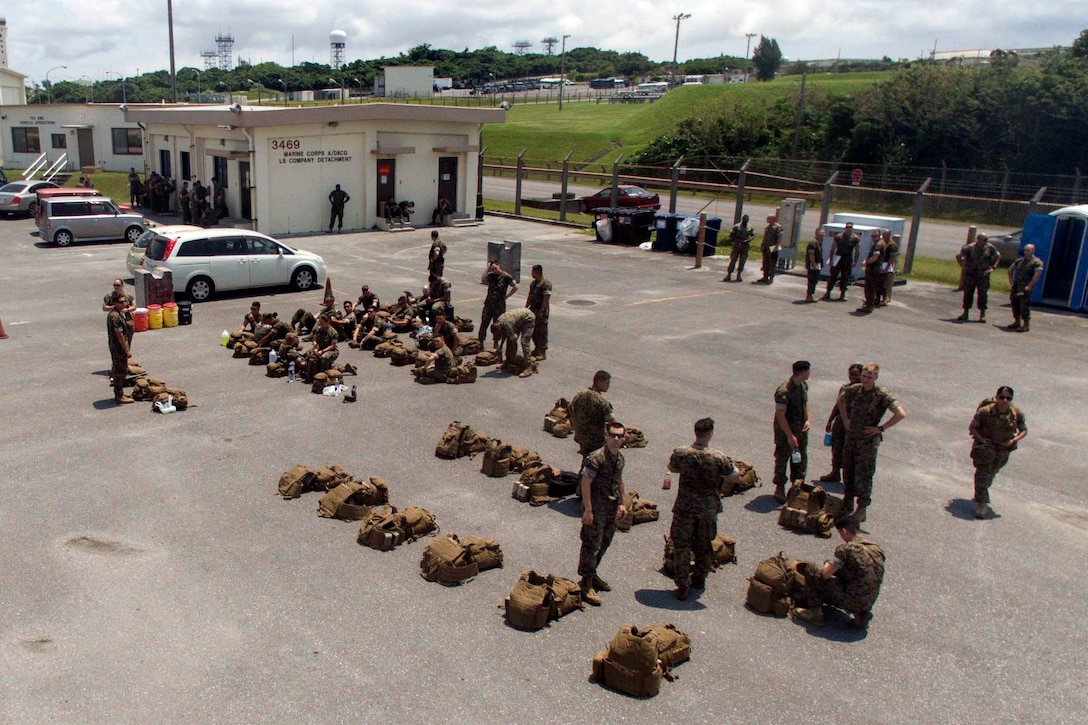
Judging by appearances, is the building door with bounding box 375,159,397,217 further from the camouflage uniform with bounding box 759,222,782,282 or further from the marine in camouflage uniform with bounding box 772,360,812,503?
the marine in camouflage uniform with bounding box 772,360,812,503

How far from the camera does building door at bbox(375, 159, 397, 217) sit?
3116cm

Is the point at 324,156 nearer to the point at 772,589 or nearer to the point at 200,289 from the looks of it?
the point at 200,289

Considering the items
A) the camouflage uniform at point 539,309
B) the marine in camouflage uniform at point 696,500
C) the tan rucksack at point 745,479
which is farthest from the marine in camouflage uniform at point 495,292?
the marine in camouflage uniform at point 696,500

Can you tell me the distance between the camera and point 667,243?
27438 mm

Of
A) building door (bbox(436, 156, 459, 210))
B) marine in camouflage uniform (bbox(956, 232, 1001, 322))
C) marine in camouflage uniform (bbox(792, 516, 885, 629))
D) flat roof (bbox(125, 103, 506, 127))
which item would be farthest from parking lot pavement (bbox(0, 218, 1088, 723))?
building door (bbox(436, 156, 459, 210))

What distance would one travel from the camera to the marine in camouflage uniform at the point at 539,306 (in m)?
14.5

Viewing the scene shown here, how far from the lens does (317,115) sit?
28.2 m

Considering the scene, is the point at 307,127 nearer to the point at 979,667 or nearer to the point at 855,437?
the point at 855,437

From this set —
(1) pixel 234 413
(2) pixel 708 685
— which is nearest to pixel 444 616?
(2) pixel 708 685

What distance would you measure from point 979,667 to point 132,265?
19.7 meters

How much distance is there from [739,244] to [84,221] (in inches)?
770

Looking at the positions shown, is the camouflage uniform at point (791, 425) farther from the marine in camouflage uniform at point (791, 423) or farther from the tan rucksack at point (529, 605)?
the tan rucksack at point (529, 605)

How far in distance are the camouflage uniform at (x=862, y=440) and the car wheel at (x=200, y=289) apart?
1465cm

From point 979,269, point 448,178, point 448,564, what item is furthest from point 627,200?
point 448,564
